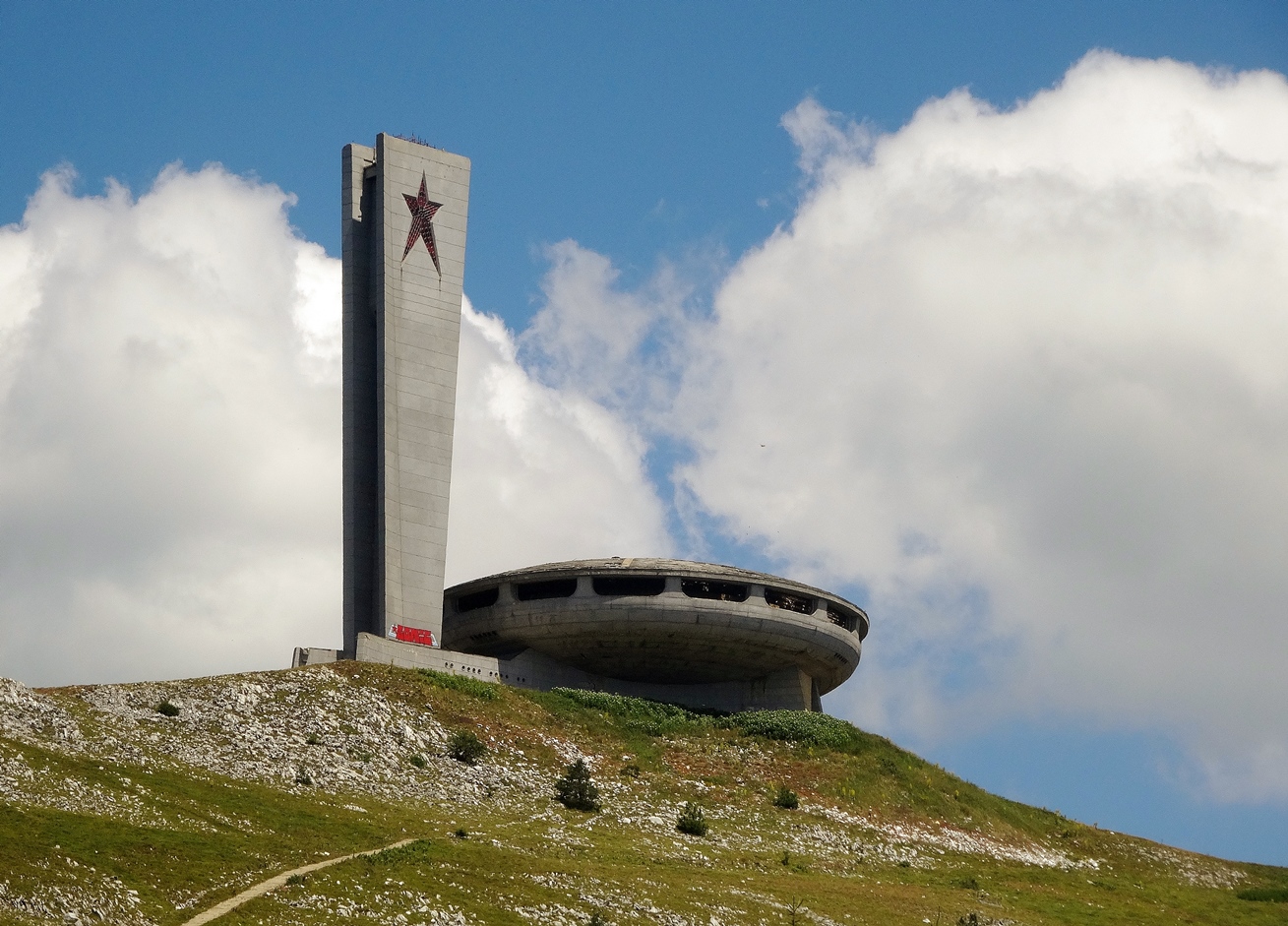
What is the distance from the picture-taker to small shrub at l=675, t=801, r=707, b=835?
188 feet

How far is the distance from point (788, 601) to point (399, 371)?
20.7 meters

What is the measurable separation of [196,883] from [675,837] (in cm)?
2085

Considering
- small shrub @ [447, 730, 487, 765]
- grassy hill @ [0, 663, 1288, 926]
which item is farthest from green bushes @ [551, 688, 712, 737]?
small shrub @ [447, 730, 487, 765]

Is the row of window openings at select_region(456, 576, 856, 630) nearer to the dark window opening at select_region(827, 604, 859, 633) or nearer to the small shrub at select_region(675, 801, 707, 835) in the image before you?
the dark window opening at select_region(827, 604, 859, 633)

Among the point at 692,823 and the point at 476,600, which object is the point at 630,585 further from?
the point at 692,823

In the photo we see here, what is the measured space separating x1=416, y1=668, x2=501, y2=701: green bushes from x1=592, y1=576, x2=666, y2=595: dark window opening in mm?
7848

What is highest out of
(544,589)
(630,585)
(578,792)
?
(630,585)

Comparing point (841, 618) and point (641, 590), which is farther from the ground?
point (841, 618)

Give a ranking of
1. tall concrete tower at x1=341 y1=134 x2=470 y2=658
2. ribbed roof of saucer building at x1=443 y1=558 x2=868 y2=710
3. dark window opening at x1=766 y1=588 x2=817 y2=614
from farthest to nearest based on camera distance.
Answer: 1. dark window opening at x1=766 y1=588 x2=817 y2=614
2. tall concrete tower at x1=341 y1=134 x2=470 y2=658
3. ribbed roof of saucer building at x1=443 y1=558 x2=868 y2=710

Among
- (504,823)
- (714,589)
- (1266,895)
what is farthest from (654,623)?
(1266,895)

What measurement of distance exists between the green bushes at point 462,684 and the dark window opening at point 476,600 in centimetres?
822

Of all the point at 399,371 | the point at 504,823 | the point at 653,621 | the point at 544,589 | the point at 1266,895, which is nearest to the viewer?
the point at 504,823

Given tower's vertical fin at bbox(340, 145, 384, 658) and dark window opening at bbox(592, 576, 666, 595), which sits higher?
tower's vertical fin at bbox(340, 145, 384, 658)

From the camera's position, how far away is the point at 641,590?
76.6 m
